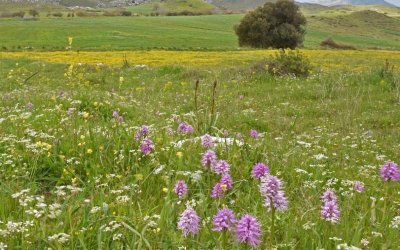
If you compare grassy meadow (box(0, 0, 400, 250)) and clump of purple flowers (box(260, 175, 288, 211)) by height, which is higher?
clump of purple flowers (box(260, 175, 288, 211))

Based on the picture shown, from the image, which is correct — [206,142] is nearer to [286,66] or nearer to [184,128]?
[184,128]

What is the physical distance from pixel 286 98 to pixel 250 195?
11375 mm

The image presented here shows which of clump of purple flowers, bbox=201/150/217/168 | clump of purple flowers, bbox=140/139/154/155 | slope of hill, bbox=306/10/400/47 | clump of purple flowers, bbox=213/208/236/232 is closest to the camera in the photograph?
clump of purple flowers, bbox=213/208/236/232

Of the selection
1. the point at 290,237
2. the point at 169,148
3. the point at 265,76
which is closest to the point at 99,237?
the point at 290,237

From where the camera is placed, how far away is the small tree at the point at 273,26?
6200 centimetres

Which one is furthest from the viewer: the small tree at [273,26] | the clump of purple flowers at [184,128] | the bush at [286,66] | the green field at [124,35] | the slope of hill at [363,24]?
the slope of hill at [363,24]

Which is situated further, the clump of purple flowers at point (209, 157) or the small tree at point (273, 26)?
the small tree at point (273, 26)

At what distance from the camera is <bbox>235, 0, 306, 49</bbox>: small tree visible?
203 feet

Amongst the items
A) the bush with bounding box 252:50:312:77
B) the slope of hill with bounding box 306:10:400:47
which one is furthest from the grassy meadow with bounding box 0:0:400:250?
the slope of hill with bounding box 306:10:400:47

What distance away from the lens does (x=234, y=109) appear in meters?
12.4

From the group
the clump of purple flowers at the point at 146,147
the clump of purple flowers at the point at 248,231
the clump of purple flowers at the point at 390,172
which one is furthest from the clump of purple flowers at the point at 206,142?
the clump of purple flowers at the point at 248,231

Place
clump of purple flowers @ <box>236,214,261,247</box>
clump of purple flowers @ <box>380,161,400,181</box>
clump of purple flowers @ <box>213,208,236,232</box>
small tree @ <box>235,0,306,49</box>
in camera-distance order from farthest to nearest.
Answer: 1. small tree @ <box>235,0,306,49</box>
2. clump of purple flowers @ <box>380,161,400,181</box>
3. clump of purple flowers @ <box>213,208,236,232</box>
4. clump of purple flowers @ <box>236,214,261,247</box>

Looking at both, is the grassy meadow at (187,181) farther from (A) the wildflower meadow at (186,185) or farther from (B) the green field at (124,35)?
(B) the green field at (124,35)

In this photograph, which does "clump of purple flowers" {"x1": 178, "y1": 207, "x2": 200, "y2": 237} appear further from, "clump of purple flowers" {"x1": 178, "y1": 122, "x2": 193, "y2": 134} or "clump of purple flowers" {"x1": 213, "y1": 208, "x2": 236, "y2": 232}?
"clump of purple flowers" {"x1": 178, "y1": 122, "x2": 193, "y2": 134}
